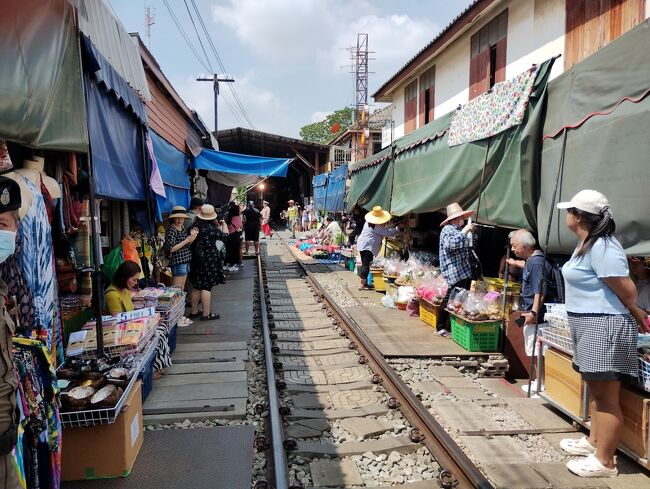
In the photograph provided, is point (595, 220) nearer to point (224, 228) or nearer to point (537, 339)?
point (537, 339)

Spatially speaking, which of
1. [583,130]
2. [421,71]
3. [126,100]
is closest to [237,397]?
[126,100]

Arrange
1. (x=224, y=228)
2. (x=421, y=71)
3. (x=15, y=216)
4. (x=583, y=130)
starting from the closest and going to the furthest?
(x=15, y=216) < (x=583, y=130) < (x=224, y=228) < (x=421, y=71)

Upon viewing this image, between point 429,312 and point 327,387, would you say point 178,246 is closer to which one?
point 327,387

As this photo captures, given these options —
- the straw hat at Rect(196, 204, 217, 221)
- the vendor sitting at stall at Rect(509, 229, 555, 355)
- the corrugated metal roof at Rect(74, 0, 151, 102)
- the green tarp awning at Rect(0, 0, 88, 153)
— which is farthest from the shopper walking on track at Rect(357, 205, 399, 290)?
the green tarp awning at Rect(0, 0, 88, 153)

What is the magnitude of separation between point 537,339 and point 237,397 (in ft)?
9.88

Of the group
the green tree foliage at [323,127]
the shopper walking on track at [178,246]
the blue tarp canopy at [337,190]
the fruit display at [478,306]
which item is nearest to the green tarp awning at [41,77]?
the shopper walking on track at [178,246]

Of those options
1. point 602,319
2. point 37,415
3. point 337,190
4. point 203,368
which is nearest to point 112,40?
point 203,368

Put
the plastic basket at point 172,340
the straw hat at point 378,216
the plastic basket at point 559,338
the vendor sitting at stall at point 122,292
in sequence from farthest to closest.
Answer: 1. the straw hat at point 378,216
2. the plastic basket at point 172,340
3. the vendor sitting at stall at point 122,292
4. the plastic basket at point 559,338

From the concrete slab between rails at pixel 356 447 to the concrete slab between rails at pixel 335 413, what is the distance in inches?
18.6

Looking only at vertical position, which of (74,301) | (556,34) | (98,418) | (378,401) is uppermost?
(556,34)

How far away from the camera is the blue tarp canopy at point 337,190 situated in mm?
15578

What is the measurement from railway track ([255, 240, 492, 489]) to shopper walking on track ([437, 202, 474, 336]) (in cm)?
146

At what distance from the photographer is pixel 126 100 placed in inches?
204

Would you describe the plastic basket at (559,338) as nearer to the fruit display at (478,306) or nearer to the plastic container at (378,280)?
the fruit display at (478,306)
